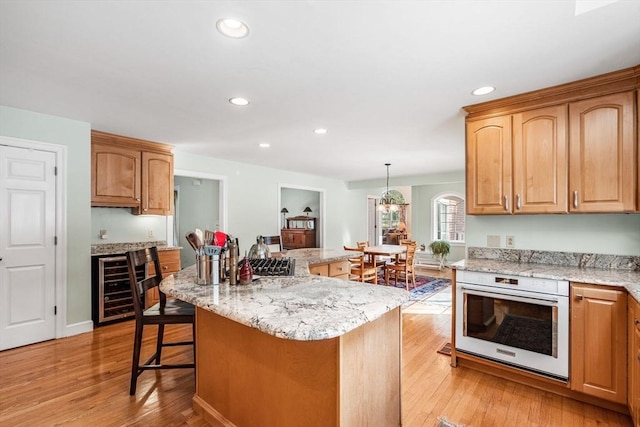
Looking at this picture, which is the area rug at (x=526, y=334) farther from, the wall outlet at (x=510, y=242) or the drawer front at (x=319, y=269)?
the drawer front at (x=319, y=269)

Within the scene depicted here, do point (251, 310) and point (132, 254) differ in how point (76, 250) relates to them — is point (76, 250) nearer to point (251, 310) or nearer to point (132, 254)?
point (132, 254)

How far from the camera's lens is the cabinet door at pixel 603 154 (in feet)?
7.28

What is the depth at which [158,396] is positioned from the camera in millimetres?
2244

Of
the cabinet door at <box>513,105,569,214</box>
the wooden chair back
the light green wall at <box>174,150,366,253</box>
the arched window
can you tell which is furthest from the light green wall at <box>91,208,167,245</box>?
the arched window

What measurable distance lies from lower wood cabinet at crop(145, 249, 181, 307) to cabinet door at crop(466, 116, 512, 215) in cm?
371

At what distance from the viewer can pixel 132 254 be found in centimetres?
223

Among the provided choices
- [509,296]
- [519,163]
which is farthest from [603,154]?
[509,296]

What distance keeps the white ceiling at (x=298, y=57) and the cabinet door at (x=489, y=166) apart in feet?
0.88

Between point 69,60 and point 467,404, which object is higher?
point 69,60

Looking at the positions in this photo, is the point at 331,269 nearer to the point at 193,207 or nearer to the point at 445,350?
the point at 445,350

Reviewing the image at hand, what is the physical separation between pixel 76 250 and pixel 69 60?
7.18 ft

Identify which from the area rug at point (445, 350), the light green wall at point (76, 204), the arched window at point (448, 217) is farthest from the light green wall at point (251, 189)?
the area rug at point (445, 350)

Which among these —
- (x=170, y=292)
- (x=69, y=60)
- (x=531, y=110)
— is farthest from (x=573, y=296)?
(x=69, y=60)

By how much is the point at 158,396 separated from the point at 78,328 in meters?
1.89
